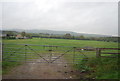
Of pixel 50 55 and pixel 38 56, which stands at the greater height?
pixel 50 55

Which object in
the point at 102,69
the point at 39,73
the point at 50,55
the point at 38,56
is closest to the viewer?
the point at 39,73

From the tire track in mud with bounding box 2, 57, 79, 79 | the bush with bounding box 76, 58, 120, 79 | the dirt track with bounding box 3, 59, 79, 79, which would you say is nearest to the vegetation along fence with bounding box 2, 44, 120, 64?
the bush with bounding box 76, 58, 120, 79

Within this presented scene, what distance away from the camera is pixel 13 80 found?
4074 mm

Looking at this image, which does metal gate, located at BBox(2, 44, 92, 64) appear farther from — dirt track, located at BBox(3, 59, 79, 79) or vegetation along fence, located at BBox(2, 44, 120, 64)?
dirt track, located at BBox(3, 59, 79, 79)

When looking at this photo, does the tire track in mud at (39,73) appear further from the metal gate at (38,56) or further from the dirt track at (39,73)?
the metal gate at (38,56)

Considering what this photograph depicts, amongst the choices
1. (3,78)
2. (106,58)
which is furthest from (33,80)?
(106,58)

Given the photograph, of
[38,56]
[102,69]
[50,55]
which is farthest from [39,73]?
[38,56]

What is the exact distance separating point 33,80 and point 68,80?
145 centimetres

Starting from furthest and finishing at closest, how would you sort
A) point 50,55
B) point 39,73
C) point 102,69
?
point 50,55 < point 102,69 < point 39,73

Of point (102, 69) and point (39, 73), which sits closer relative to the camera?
point (39, 73)

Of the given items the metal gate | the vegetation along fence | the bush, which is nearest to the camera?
the bush

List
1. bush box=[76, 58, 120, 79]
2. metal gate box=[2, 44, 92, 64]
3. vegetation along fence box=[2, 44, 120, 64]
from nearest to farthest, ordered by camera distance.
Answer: bush box=[76, 58, 120, 79] < vegetation along fence box=[2, 44, 120, 64] < metal gate box=[2, 44, 92, 64]

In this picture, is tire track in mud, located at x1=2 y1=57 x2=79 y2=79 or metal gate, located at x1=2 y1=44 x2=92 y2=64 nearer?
tire track in mud, located at x1=2 y1=57 x2=79 y2=79

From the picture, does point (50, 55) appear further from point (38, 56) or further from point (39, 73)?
point (38, 56)
